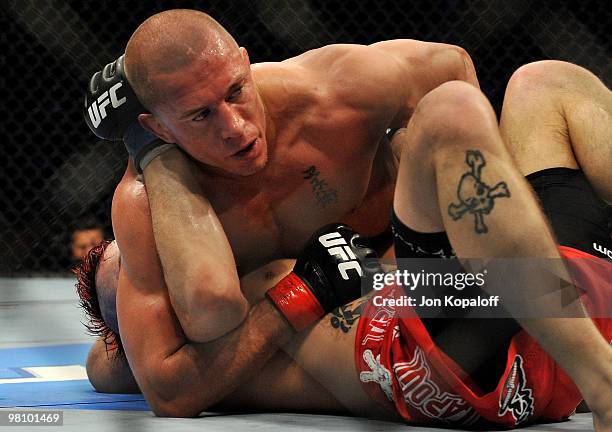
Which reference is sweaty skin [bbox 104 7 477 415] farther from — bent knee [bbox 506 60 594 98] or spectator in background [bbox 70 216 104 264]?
spectator in background [bbox 70 216 104 264]

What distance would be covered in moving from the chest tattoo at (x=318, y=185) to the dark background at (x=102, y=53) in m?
2.26

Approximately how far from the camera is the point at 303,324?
1.48 metres

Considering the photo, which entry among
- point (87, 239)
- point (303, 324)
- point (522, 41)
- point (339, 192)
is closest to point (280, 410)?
point (303, 324)

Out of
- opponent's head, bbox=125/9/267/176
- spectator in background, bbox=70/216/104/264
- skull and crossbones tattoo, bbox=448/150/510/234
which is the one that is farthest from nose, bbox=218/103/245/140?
spectator in background, bbox=70/216/104/264

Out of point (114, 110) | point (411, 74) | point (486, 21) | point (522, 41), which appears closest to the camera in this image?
point (114, 110)

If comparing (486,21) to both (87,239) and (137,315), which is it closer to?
(87,239)

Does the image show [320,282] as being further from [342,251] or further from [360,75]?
[360,75]

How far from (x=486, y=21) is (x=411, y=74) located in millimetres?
2421

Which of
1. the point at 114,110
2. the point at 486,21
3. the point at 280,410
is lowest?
the point at 486,21

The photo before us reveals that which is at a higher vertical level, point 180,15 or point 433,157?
point 180,15

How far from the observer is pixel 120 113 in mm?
1590

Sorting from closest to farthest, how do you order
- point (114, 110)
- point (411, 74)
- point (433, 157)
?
point (433, 157) < point (114, 110) < point (411, 74)

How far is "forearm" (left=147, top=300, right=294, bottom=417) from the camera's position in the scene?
1480mm

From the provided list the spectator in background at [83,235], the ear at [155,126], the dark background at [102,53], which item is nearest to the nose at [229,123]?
the ear at [155,126]
